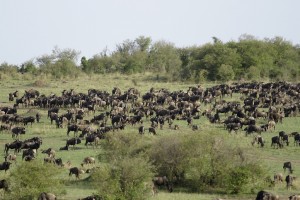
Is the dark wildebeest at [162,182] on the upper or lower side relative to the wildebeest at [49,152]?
lower

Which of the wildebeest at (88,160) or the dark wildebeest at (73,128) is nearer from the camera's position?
the wildebeest at (88,160)

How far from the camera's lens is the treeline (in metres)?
90.1

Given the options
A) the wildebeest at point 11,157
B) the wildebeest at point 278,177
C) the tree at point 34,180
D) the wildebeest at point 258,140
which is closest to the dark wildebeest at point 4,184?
the tree at point 34,180

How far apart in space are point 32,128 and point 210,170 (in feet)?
72.5

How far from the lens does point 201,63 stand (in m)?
91.2

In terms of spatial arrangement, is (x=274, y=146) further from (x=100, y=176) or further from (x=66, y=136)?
(x=100, y=176)

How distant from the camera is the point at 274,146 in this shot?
42250 mm

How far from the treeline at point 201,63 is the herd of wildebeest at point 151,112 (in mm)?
16658

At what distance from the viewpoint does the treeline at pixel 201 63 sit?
296ft

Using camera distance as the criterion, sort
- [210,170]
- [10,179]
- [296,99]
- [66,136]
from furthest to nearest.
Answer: [296,99] → [66,136] → [210,170] → [10,179]

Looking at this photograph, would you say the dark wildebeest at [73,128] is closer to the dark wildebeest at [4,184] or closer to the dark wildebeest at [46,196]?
the dark wildebeest at [4,184]

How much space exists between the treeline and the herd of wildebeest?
54.7ft

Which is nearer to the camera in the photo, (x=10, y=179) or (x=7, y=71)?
(x=10, y=179)

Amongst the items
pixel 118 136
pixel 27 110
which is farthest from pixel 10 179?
pixel 27 110
